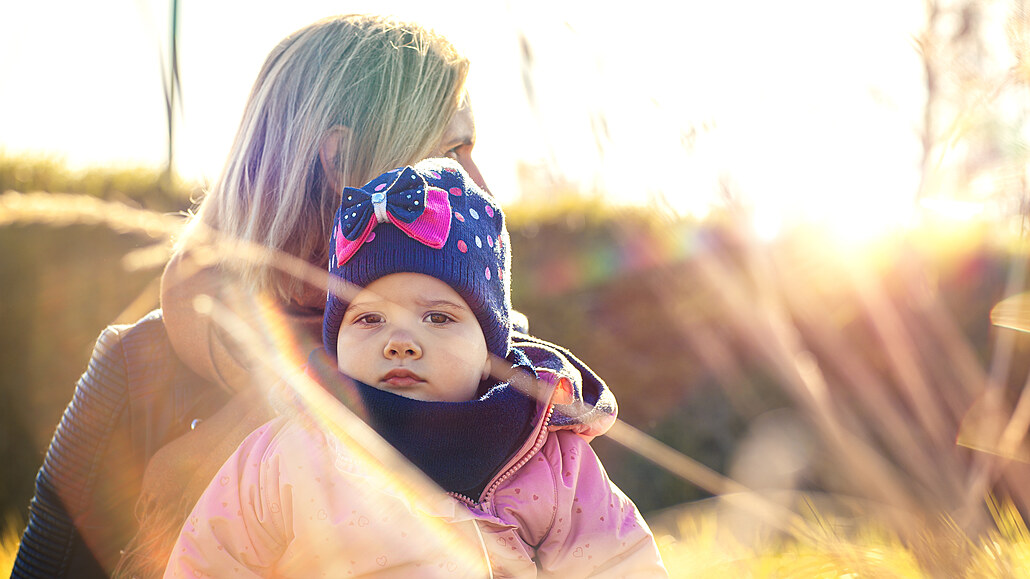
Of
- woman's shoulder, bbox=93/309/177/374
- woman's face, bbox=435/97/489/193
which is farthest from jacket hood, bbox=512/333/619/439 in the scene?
woman's shoulder, bbox=93/309/177/374

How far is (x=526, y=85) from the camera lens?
4.02 feet

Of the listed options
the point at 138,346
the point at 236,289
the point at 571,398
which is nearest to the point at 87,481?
the point at 138,346

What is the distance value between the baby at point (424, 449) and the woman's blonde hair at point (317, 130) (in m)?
0.30

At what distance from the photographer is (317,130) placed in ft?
5.45

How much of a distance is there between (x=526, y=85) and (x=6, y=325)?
3.71 m

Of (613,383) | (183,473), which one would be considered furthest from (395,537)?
(613,383)

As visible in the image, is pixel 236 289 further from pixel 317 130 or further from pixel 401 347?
pixel 401 347

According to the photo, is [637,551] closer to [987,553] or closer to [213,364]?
[987,553]

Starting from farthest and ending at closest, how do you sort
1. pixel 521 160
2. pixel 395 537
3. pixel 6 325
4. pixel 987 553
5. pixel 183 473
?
pixel 6 325 < pixel 521 160 < pixel 183 473 < pixel 395 537 < pixel 987 553

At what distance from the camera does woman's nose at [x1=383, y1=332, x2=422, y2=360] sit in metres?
1.26

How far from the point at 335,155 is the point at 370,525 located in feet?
2.78

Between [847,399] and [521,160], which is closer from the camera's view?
[521,160]

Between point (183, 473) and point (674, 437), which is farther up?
point (183, 473)

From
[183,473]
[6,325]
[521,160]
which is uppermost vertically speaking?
[521,160]
